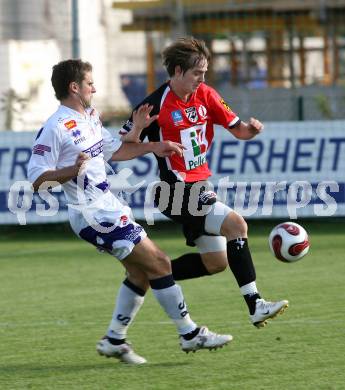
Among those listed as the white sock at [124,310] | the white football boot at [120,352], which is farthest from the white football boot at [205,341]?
the white sock at [124,310]

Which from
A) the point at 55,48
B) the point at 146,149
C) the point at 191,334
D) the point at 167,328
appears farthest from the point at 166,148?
the point at 55,48

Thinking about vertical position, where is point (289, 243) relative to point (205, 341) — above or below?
above

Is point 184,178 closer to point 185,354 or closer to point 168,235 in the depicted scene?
point 185,354

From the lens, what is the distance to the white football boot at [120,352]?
7.41m

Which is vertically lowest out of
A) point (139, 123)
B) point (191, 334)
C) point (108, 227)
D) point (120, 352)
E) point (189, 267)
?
point (120, 352)

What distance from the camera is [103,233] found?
722 cm

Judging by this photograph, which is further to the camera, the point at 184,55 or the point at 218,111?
the point at 218,111

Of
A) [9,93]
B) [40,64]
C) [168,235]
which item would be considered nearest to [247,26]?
[40,64]

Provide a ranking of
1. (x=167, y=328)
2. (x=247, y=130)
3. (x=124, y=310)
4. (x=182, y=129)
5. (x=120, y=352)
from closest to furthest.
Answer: (x=120, y=352), (x=124, y=310), (x=182, y=129), (x=247, y=130), (x=167, y=328)

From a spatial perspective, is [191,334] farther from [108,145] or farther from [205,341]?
[108,145]

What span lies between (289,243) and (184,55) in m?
1.50

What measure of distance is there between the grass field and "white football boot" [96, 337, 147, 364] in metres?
0.07

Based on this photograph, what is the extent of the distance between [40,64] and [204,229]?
1793 cm

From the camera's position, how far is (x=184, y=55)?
7.84 meters
